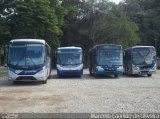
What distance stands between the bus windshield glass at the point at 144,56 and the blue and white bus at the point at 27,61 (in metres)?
11.6

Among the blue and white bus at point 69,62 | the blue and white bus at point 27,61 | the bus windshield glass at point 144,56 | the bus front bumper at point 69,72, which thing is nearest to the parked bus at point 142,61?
the bus windshield glass at point 144,56

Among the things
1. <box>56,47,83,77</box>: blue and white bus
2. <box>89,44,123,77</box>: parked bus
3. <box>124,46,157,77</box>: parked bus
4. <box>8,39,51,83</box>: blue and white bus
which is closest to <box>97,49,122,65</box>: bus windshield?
<box>89,44,123,77</box>: parked bus

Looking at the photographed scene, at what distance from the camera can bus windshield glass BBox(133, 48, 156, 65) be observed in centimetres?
3591

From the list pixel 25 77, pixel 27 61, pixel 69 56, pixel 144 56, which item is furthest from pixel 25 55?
pixel 144 56

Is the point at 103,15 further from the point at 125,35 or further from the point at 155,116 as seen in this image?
the point at 155,116

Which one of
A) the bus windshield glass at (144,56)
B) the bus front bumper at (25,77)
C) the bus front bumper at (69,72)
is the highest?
the bus windshield glass at (144,56)

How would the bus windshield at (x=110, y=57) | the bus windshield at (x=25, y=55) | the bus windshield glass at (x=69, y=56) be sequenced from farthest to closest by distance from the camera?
the bus windshield glass at (x=69, y=56) → the bus windshield at (x=110, y=57) → the bus windshield at (x=25, y=55)

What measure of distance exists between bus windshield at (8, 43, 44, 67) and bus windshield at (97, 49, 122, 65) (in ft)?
28.3

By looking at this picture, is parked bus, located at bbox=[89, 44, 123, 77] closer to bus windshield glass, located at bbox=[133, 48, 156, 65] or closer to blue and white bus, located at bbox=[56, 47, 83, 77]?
blue and white bus, located at bbox=[56, 47, 83, 77]

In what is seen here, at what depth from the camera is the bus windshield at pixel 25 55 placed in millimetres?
26500

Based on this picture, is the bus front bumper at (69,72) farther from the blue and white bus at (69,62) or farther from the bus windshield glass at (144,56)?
the bus windshield glass at (144,56)

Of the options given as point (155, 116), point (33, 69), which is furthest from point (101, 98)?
point (33, 69)

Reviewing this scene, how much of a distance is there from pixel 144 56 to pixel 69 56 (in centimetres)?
669

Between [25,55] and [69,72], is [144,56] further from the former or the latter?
[25,55]
